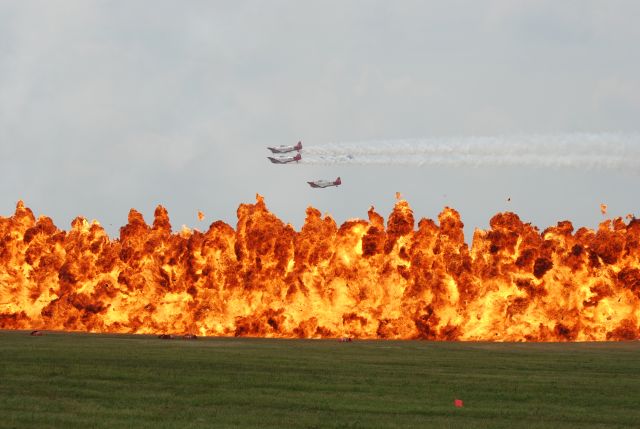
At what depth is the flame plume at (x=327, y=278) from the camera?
146 metres

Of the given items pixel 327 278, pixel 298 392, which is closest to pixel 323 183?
pixel 327 278

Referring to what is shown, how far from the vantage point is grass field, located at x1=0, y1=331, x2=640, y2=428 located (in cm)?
3606

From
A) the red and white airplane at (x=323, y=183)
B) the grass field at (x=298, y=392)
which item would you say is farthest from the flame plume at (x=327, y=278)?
the grass field at (x=298, y=392)

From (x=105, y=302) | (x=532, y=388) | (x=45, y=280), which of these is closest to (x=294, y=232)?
(x=105, y=302)

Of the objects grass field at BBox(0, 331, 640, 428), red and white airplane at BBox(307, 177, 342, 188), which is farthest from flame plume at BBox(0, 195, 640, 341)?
grass field at BBox(0, 331, 640, 428)

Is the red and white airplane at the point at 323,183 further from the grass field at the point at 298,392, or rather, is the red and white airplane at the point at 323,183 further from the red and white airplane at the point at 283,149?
the grass field at the point at 298,392

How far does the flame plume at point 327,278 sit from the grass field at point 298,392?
252ft

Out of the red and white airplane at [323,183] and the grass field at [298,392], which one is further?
the red and white airplane at [323,183]

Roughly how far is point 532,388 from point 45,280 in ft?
489

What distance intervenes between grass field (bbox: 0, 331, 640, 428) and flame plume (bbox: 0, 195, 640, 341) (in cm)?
7694

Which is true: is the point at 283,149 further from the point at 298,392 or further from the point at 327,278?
the point at 298,392

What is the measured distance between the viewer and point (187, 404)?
130ft

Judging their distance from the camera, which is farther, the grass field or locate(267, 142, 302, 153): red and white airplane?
locate(267, 142, 302, 153): red and white airplane

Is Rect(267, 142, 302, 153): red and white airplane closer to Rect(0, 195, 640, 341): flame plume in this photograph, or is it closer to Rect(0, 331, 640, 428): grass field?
Rect(0, 195, 640, 341): flame plume
